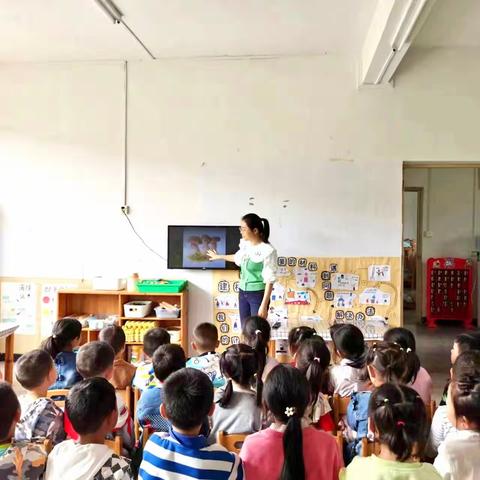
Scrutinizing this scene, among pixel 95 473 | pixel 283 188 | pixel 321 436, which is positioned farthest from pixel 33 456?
pixel 283 188

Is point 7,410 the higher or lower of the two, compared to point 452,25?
lower

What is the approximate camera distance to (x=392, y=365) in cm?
197

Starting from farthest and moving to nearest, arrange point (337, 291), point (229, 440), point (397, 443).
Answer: point (337, 291) < point (229, 440) < point (397, 443)

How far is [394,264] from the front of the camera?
4336 mm

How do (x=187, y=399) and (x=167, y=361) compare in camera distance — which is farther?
(x=167, y=361)

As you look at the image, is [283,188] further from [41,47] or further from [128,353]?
[41,47]

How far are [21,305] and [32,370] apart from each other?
3037 millimetres

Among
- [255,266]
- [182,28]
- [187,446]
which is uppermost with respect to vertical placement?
[182,28]

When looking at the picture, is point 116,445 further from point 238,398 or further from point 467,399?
point 467,399

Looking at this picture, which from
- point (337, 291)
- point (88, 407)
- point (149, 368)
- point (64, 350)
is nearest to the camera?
point (88, 407)

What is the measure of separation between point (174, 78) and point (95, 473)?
3.86m

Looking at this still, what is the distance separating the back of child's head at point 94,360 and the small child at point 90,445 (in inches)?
23.2

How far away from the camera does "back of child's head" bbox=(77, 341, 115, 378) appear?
209 cm

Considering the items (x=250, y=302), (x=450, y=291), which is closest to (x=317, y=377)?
(x=250, y=302)
